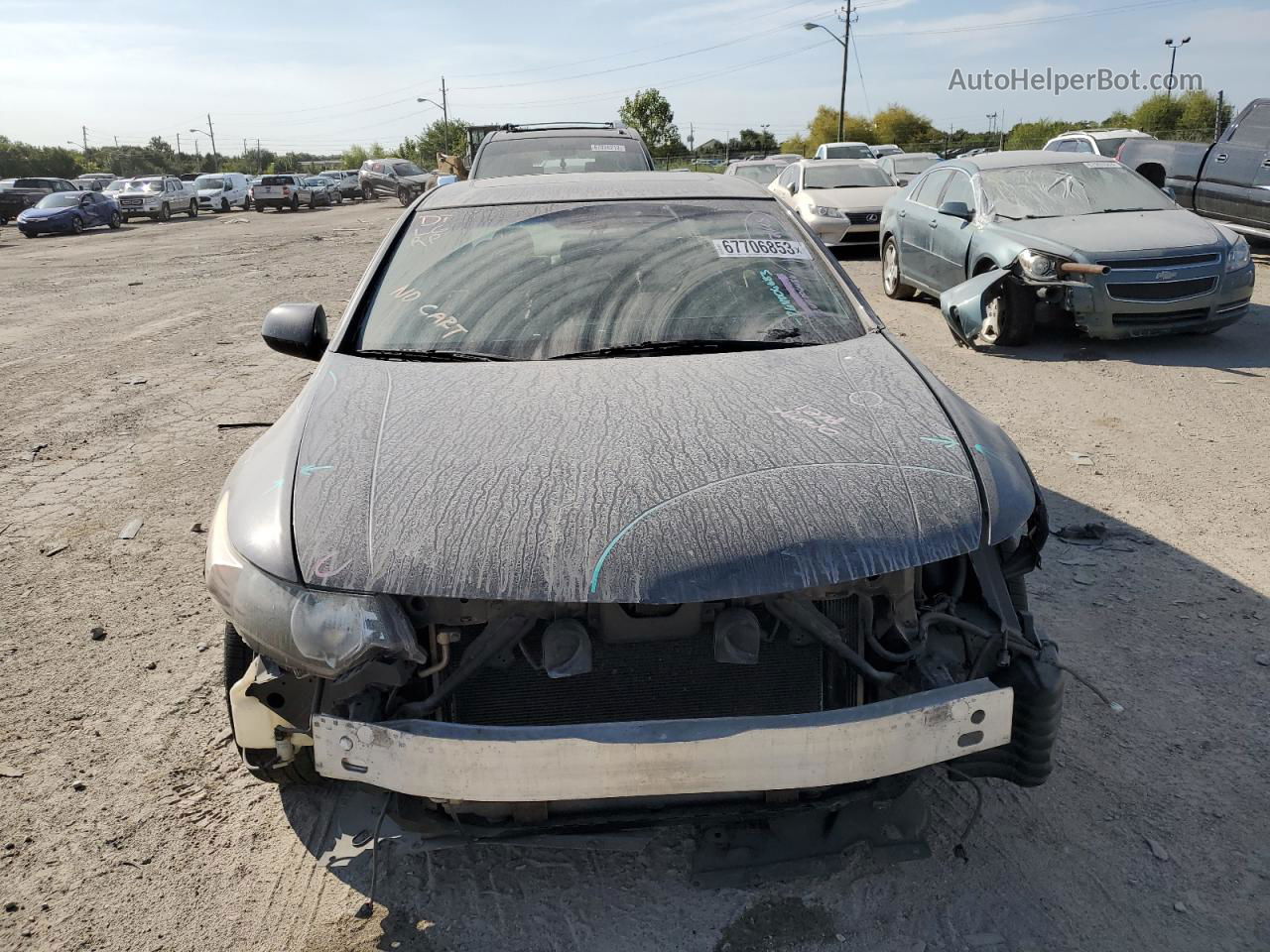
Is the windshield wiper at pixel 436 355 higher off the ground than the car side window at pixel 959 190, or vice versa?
the car side window at pixel 959 190

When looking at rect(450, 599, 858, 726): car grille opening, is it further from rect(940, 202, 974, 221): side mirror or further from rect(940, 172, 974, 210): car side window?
rect(940, 172, 974, 210): car side window

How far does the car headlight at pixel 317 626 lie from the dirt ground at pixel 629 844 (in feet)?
1.99

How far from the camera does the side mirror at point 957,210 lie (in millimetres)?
8998

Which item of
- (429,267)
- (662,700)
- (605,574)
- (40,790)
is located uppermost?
(429,267)

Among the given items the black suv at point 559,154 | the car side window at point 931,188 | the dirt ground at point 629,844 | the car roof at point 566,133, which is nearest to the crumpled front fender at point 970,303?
the car side window at point 931,188

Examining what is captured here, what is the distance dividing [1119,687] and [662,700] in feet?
6.10

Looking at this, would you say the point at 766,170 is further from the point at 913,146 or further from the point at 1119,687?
the point at 913,146

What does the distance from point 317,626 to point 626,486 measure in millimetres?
741

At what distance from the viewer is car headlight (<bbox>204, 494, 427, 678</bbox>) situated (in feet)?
6.96

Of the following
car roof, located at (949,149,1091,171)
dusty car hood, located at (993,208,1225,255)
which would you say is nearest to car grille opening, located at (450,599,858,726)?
dusty car hood, located at (993,208,1225,255)

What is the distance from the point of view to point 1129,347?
8.53 m

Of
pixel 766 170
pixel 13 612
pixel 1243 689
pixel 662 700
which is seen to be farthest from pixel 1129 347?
pixel 766 170

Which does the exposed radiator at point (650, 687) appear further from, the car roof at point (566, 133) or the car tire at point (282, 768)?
the car roof at point (566, 133)

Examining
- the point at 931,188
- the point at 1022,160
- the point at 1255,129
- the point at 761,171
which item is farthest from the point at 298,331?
the point at 761,171
